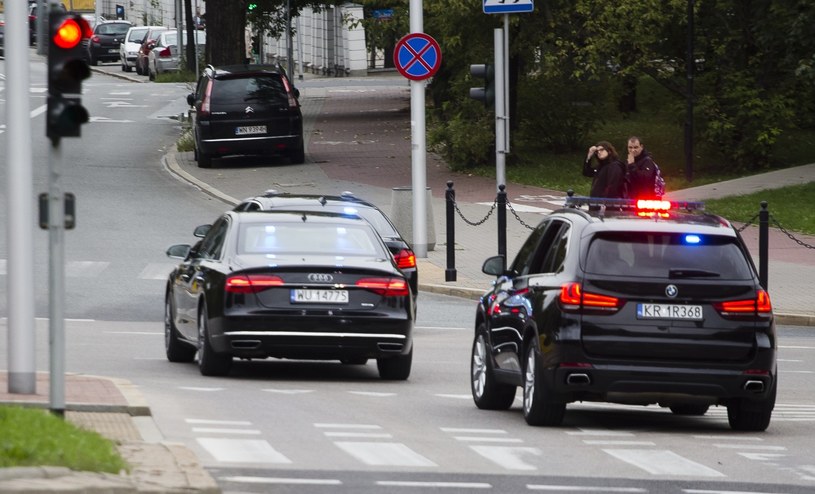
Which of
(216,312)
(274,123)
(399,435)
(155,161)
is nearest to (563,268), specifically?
(399,435)

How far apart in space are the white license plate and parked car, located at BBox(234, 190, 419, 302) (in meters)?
16.1

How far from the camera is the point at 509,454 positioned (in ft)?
34.3

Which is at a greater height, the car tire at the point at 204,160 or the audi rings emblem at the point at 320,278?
the audi rings emblem at the point at 320,278

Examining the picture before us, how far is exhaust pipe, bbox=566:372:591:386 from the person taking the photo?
1131 cm

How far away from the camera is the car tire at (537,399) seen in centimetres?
1159

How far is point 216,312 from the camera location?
45.1 feet

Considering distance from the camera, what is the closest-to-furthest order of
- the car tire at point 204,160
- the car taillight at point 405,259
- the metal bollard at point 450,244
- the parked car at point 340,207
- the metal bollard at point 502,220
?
the parked car at point 340,207 → the car taillight at point 405,259 → the metal bollard at point 502,220 → the metal bollard at point 450,244 → the car tire at point 204,160

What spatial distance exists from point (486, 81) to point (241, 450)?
13939 millimetres

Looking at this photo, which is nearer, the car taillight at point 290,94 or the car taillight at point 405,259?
the car taillight at point 405,259

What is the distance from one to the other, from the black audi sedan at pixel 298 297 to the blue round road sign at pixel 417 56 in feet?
31.7

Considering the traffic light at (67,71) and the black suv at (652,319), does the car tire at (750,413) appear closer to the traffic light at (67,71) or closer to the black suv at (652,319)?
the black suv at (652,319)

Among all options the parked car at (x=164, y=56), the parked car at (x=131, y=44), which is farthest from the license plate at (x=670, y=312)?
the parked car at (x=131, y=44)

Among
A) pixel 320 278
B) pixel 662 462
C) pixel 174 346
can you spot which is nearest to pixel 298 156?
pixel 174 346

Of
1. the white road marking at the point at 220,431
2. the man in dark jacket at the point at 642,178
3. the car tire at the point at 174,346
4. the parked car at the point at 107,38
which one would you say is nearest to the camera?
the white road marking at the point at 220,431
